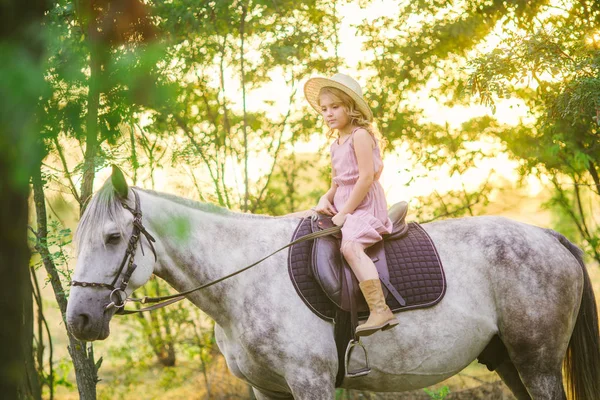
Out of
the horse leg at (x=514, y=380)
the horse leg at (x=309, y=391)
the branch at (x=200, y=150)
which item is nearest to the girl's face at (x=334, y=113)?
the horse leg at (x=309, y=391)

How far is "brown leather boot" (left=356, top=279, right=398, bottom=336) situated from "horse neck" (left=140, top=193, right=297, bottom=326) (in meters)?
0.50

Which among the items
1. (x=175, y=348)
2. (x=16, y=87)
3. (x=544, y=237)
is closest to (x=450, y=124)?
(x=544, y=237)

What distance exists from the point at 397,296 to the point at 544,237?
1198mm

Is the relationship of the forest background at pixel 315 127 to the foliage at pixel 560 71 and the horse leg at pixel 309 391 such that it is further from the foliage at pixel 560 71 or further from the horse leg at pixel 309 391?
the horse leg at pixel 309 391

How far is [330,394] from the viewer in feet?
10.8

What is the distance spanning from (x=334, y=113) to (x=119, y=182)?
1317 mm

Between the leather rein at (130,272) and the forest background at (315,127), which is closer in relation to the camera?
the leather rein at (130,272)

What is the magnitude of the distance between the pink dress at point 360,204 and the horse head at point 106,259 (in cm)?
114

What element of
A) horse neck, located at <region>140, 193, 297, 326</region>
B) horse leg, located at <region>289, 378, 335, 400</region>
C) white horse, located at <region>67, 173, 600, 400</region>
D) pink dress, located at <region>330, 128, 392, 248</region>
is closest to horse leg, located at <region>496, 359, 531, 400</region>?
white horse, located at <region>67, 173, 600, 400</region>

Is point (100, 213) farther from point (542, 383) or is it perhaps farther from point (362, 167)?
point (542, 383)

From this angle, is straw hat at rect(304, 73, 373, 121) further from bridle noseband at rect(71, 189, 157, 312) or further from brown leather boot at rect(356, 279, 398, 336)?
bridle noseband at rect(71, 189, 157, 312)

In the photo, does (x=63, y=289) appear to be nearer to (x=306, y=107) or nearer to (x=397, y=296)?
(x=397, y=296)

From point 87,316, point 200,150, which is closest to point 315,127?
point 200,150

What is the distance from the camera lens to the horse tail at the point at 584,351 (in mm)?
3910
